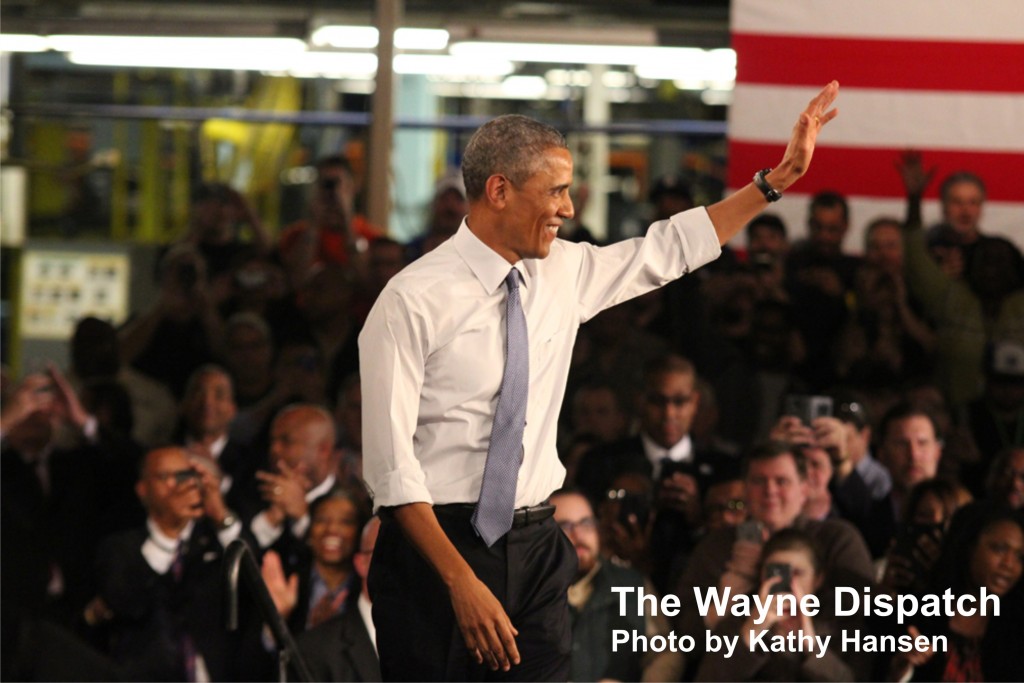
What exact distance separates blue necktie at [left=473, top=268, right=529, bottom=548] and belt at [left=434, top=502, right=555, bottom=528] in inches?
0.7

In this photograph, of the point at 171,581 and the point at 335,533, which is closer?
the point at 335,533

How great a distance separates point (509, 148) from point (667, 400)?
2681mm

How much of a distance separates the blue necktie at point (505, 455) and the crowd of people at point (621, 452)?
1444 mm

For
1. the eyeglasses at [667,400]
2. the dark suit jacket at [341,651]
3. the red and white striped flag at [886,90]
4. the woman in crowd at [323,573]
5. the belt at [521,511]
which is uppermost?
the red and white striped flag at [886,90]

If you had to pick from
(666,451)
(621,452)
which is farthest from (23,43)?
(666,451)

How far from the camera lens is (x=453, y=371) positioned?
273cm

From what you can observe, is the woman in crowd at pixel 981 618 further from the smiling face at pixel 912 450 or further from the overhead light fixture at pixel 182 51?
the overhead light fixture at pixel 182 51

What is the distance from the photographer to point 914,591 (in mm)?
4465

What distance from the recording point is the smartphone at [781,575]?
171 inches

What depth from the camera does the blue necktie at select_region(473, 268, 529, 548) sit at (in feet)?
8.86

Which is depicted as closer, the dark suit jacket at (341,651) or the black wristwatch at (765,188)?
the black wristwatch at (765,188)

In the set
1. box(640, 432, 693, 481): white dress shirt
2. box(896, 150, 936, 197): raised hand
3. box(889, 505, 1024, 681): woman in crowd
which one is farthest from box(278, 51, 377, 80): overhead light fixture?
box(889, 505, 1024, 681): woman in crowd

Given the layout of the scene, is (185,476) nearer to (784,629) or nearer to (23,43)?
(784,629)

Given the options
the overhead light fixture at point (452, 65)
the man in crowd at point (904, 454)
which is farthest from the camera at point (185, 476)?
the overhead light fixture at point (452, 65)
